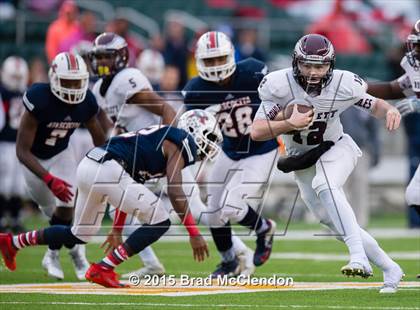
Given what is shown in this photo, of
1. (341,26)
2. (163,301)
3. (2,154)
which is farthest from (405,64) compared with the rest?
(341,26)

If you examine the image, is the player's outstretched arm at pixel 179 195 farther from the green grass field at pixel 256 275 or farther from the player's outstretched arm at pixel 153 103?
the player's outstretched arm at pixel 153 103

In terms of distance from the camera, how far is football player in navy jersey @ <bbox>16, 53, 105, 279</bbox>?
8492mm

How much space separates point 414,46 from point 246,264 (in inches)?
90.2

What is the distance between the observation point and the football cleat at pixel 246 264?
28.4 feet

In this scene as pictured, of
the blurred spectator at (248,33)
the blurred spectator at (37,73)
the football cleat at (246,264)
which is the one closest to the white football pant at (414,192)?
the football cleat at (246,264)

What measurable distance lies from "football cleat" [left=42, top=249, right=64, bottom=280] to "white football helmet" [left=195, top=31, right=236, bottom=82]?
197cm

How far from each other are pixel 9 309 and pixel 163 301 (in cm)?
96

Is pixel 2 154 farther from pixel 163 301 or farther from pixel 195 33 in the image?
pixel 163 301

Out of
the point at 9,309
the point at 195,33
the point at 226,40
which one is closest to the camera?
the point at 9,309

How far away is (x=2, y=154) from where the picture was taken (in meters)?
14.0

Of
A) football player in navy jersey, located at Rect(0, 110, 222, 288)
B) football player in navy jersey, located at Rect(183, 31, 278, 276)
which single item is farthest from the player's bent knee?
football player in navy jersey, located at Rect(183, 31, 278, 276)

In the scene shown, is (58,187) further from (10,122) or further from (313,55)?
(10,122)

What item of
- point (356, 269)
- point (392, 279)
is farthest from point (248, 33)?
point (356, 269)

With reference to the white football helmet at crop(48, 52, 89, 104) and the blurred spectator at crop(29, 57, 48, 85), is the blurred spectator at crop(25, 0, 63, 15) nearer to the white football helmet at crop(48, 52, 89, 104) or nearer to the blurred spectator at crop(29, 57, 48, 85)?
the blurred spectator at crop(29, 57, 48, 85)
